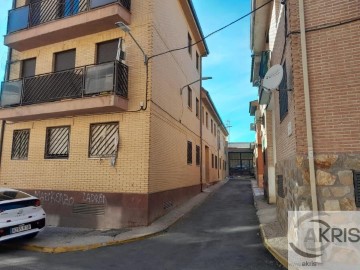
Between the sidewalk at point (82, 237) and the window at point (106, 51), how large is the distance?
5.67 meters

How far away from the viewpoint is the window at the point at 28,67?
1199cm

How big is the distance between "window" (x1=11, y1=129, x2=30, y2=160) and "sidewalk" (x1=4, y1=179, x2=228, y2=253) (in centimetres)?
340

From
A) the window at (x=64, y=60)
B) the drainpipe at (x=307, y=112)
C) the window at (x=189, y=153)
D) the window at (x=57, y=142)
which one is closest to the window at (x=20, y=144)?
the window at (x=57, y=142)

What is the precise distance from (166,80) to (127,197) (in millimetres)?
4792

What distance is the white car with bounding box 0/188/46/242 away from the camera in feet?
22.6

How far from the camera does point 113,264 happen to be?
5.97 metres

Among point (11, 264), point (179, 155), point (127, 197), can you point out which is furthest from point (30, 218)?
point (179, 155)

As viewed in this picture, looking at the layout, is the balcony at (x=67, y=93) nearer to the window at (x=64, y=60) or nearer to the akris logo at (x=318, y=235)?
the window at (x=64, y=60)

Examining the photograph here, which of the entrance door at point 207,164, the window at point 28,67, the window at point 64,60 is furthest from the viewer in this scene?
the entrance door at point 207,164

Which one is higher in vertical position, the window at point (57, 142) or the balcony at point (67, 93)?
the balcony at point (67, 93)

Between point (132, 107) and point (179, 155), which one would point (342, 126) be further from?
point (179, 155)

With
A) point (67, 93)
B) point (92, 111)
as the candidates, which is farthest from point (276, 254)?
point (67, 93)

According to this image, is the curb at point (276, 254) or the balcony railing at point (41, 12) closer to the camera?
the curb at point (276, 254)

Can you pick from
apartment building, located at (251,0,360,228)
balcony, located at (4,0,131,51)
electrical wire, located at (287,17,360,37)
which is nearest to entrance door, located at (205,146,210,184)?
balcony, located at (4,0,131,51)
